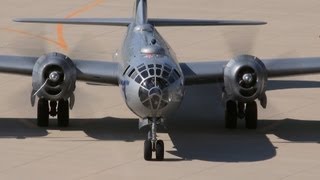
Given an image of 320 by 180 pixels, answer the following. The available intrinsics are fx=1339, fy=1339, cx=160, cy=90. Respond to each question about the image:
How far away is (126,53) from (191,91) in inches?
275

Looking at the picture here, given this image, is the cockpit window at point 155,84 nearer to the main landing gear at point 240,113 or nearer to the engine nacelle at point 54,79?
the engine nacelle at point 54,79

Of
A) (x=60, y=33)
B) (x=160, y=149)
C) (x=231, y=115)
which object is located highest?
(x=60, y=33)

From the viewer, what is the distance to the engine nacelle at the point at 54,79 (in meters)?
39.2

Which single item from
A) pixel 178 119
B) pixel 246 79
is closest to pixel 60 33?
pixel 178 119

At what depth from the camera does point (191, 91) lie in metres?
46.4

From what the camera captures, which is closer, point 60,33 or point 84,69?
point 84,69

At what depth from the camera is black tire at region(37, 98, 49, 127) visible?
4050 centimetres

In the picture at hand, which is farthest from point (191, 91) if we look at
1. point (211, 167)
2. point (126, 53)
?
point (211, 167)

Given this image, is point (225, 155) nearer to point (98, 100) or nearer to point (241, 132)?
point (241, 132)

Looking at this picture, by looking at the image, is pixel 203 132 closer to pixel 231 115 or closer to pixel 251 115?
pixel 231 115

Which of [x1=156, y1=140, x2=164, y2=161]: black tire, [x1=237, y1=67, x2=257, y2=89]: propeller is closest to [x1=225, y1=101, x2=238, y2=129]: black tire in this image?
[x1=237, y1=67, x2=257, y2=89]: propeller

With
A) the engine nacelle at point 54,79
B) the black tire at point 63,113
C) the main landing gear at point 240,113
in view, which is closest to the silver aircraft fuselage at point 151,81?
the engine nacelle at point 54,79

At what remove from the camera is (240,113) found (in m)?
40.8

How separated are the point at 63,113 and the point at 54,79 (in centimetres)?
185
